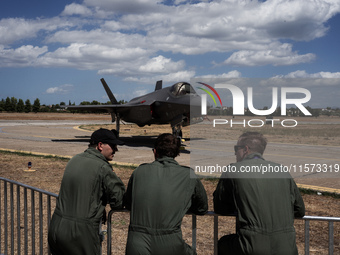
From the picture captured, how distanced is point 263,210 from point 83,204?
172 cm

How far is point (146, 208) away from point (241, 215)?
86 cm

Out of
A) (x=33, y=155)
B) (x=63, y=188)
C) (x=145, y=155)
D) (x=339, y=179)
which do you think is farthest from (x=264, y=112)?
(x=33, y=155)

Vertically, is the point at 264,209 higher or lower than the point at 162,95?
lower

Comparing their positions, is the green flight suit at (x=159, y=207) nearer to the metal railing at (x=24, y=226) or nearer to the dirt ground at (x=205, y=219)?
the metal railing at (x=24, y=226)

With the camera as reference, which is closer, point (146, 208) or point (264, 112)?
point (146, 208)

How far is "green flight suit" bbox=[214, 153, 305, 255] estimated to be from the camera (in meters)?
2.97

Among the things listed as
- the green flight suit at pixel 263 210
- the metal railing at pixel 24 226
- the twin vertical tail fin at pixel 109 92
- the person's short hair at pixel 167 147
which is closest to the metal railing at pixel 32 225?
the metal railing at pixel 24 226

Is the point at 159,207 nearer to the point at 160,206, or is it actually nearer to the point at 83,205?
the point at 160,206

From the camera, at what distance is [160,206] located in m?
3.09

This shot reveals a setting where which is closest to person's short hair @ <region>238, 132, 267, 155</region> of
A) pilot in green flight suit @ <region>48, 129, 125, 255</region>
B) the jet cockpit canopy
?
pilot in green flight suit @ <region>48, 129, 125, 255</region>

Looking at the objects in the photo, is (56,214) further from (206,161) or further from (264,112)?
(206,161)

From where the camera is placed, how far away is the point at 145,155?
15.4m

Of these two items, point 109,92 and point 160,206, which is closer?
point 160,206

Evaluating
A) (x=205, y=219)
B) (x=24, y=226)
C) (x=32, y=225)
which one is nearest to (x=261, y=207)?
(x=32, y=225)
